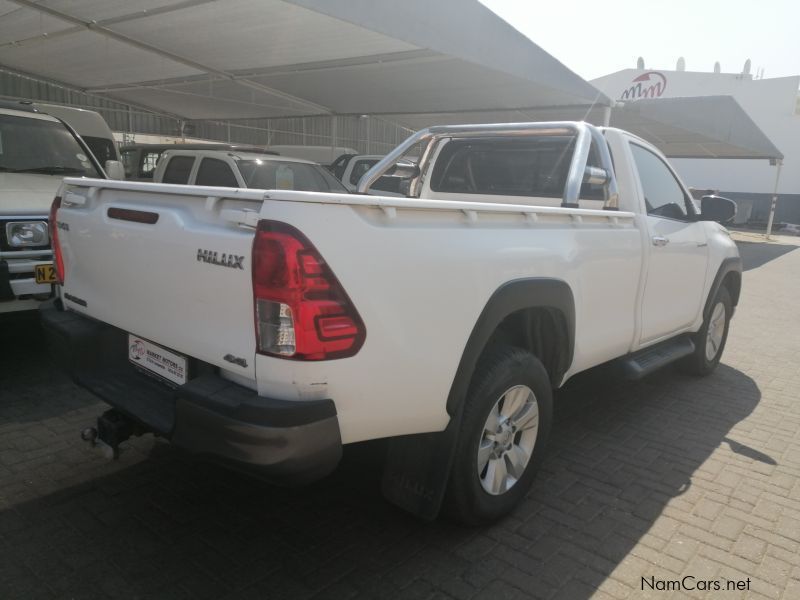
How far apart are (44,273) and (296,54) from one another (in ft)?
27.3

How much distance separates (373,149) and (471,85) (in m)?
11.4

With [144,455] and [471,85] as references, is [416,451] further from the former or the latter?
[471,85]

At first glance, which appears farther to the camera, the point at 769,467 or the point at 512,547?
the point at 769,467

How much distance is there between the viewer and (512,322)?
2.96 meters

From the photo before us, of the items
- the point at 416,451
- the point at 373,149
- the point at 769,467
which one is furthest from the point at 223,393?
the point at 373,149

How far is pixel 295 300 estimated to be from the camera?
1.88m

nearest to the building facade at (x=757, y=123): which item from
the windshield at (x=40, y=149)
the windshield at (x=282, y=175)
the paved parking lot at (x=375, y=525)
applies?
the windshield at (x=282, y=175)

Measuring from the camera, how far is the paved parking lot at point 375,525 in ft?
7.87

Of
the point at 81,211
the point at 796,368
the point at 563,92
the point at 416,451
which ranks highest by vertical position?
the point at 563,92

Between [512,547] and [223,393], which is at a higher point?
[223,393]

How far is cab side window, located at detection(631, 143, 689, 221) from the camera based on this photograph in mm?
4129

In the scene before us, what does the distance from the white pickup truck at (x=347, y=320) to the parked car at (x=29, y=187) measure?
151 centimetres

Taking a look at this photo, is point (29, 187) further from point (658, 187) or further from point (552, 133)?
point (658, 187)

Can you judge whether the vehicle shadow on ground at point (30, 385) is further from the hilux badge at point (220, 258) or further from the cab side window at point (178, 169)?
the cab side window at point (178, 169)
